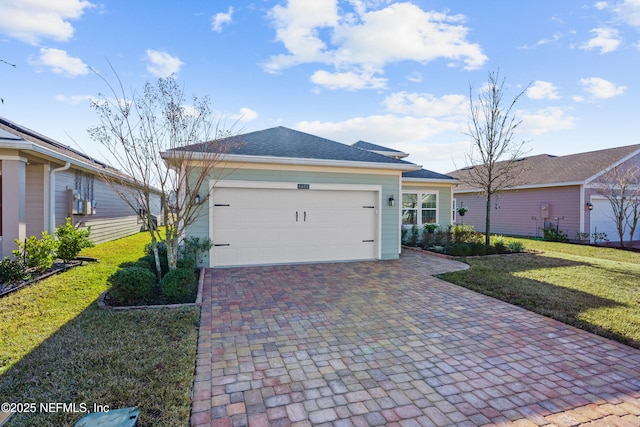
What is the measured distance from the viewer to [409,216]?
43.4 feet

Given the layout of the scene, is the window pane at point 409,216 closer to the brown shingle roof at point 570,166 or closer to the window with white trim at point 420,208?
the window with white trim at point 420,208

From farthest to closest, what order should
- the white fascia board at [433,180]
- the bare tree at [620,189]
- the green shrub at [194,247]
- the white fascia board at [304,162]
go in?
the bare tree at [620,189], the white fascia board at [433,180], the white fascia board at [304,162], the green shrub at [194,247]

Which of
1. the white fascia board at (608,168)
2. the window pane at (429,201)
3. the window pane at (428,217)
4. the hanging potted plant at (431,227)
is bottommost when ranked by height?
the hanging potted plant at (431,227)

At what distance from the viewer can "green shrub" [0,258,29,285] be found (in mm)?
5973

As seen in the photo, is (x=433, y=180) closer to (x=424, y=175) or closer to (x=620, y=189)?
(x=424, y=175)

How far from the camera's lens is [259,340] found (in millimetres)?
3906

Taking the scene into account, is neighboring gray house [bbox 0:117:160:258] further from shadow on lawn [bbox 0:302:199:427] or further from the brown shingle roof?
the brown shingle roof

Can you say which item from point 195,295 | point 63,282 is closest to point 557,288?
point 195,295

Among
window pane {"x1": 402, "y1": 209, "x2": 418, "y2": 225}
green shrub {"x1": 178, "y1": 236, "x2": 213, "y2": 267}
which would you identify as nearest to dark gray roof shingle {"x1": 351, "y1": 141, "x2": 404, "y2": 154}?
window pane {"x1": 402, "y1": 209, "x2": 418, "y2": 225}

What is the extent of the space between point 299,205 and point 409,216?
6243 mm

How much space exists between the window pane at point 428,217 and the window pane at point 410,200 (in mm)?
563

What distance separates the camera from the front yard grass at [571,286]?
4633 millimetres

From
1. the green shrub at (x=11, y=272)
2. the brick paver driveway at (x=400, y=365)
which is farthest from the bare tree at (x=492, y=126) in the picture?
the green shrub at (x=11, y=272)

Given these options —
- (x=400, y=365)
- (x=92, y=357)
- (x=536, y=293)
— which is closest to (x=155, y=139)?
(x=92, y=357)
